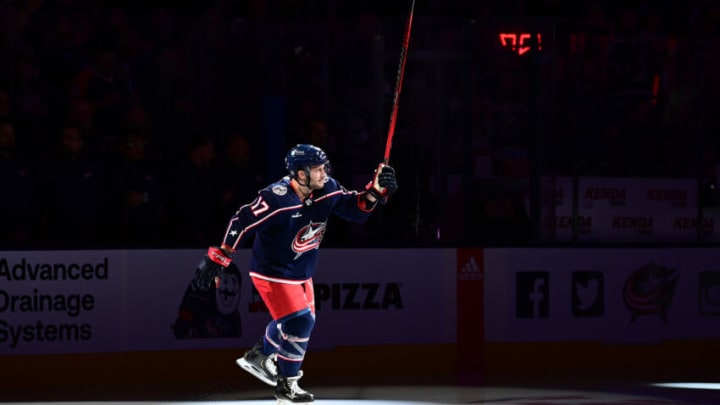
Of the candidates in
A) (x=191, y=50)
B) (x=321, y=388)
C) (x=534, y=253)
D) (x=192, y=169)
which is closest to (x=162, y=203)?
(x=192, y=169)

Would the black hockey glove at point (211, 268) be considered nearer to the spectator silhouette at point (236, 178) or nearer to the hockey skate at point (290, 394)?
the hockey skate at point (290, 394)

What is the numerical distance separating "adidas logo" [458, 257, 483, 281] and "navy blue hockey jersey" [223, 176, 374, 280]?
2.06 m

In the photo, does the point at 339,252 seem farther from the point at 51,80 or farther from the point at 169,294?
the point at 51,80

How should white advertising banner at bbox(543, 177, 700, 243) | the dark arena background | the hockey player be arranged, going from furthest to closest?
white advertising banner at bbox(543, 177, 700, 243) < the dark arena background < the hockey player

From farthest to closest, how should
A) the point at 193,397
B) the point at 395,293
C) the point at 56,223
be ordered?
the point at 395,293 < the point at 56,223 < the point at 193,397

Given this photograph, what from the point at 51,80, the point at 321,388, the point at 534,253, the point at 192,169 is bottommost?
the point at 321,388

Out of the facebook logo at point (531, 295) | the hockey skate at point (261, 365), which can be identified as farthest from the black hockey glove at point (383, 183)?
the facebook logo at point (531, 295)

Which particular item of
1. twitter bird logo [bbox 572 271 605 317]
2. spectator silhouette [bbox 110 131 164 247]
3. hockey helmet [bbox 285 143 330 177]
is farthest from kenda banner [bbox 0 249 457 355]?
hockey helmet [bbox 285 143 330 177]

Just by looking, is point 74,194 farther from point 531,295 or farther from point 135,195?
point 531,295

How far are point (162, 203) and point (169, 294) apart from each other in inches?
25.2

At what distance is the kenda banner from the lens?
953 centimetres

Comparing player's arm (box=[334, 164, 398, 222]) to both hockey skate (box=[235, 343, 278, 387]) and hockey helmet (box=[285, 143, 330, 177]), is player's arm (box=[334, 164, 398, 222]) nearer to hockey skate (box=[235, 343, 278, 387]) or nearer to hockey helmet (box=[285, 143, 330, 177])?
hockey helmet (box=[285, 143, 330, 177])

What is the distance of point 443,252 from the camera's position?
10.3m

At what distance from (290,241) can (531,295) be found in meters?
2.79
